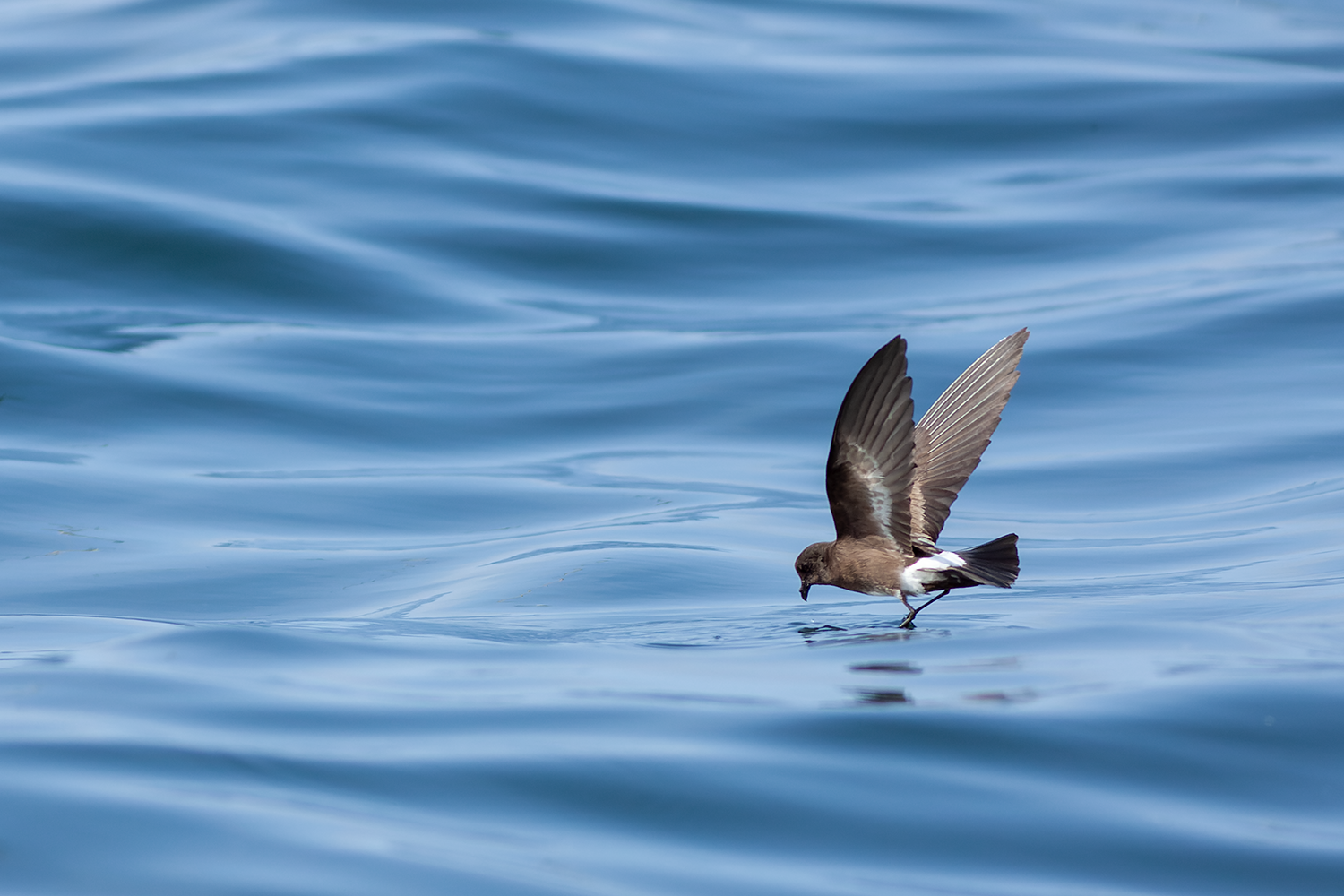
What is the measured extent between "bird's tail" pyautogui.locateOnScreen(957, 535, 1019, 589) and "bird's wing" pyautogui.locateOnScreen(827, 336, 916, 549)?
350mm

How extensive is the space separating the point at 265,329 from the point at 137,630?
6377 mm

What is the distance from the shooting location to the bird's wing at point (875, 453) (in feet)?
17.5

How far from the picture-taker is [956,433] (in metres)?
6.28

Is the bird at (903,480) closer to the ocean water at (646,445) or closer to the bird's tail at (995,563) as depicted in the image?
the bird's tail at (995,563)

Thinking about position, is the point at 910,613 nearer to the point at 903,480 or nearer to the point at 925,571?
the point at 925,571

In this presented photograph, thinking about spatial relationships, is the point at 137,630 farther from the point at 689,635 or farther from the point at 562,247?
the point at 562,247

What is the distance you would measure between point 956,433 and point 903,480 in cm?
69

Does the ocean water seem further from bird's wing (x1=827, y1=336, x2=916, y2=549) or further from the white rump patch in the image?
bird's wing (x1=827, y1=336, x2=916, y2=549)

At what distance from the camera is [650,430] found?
411 inches

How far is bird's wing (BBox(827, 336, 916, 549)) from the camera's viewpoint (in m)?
5.34

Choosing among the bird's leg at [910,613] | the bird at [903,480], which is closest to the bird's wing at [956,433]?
the bird at [903,480]

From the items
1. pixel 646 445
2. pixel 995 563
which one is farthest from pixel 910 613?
pixel 646 445

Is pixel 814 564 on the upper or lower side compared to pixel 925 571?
upper

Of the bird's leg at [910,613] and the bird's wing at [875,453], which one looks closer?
the bird's wing at [875,453]
